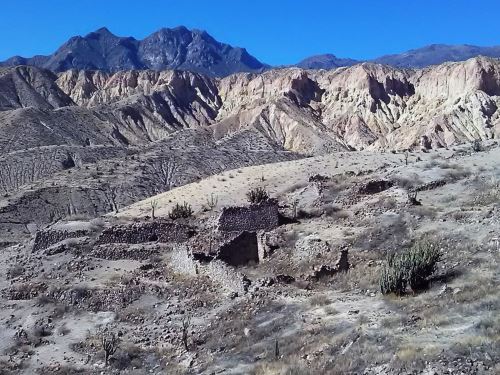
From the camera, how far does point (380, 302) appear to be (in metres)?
15.8

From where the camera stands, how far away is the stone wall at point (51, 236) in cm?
2619

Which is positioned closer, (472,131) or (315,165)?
(315,165)

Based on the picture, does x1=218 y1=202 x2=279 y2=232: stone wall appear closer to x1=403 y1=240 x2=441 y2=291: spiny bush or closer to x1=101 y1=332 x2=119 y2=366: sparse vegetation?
x1=101 y1=332 x2=119 y2=366: sparse vegetation

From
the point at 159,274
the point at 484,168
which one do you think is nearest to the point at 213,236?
the point at 159,274

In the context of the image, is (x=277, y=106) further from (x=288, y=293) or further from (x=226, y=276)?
(x=288, y=293)

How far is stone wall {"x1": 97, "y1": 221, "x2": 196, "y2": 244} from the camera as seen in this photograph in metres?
25.2

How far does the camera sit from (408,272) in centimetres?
1609

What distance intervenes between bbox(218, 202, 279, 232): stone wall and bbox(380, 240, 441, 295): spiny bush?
872 centimetres

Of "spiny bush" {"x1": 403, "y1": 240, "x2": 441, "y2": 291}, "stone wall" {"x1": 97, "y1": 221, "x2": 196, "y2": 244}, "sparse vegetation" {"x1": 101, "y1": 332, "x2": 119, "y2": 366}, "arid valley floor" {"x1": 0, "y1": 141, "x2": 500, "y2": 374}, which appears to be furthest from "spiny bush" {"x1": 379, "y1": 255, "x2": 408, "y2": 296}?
"stone wall" {"x1": 97, "y1": 221, "x2": 196, "y2": 244}

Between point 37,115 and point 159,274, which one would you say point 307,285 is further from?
point 37,115

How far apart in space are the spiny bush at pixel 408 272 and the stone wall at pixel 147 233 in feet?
35.0

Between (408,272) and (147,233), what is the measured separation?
39.9 feet

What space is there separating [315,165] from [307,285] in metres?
22.8

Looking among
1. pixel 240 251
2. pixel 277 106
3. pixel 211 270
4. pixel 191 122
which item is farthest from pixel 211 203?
pixel 191 122
